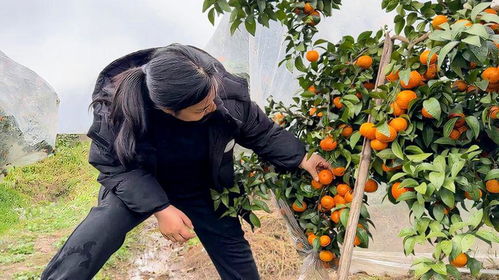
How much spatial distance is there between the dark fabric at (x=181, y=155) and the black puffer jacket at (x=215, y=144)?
0.12ft

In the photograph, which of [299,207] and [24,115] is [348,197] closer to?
[299,207]

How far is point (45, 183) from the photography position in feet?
21.1

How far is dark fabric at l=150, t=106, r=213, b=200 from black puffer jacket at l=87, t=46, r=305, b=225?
0.12 feet

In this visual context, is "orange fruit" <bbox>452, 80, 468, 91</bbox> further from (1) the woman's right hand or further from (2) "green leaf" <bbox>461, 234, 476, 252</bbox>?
(1) the woman's right hand

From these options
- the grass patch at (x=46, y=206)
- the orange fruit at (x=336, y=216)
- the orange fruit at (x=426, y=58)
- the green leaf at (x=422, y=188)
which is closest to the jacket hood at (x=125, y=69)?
the orange fruit at (x=336, y=216)

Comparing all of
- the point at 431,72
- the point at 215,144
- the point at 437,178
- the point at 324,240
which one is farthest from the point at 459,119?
the point at 215,144

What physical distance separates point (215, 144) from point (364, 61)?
1.59 ft

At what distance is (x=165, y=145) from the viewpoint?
1541 millimetres

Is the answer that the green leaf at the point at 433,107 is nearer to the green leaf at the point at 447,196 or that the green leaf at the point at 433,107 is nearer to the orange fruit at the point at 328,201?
the green leaf at the point at 447,196

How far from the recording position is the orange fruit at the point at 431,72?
1.22 meters

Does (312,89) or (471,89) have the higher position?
(471,89)

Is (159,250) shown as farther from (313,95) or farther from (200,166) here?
(313,95)

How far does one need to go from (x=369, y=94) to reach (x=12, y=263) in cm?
295

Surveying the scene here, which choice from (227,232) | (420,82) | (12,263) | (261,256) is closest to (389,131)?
(420,82)
